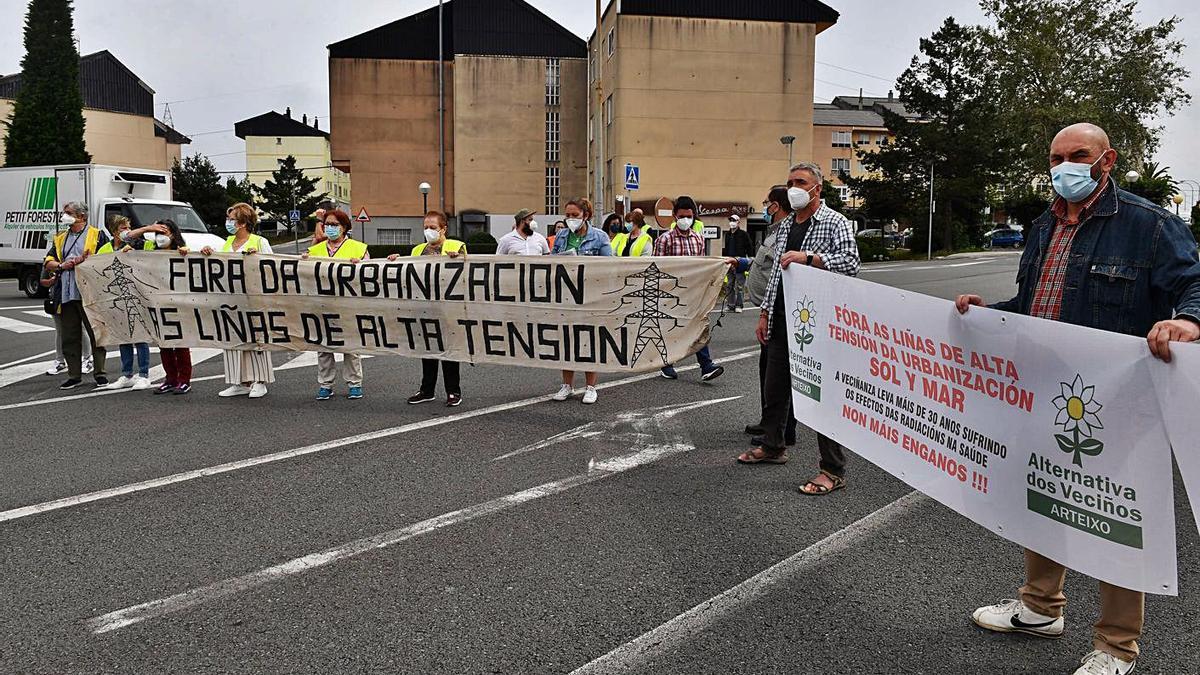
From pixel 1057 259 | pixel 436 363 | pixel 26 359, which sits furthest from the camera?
pixel 26 359

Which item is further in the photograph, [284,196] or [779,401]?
[284,196]

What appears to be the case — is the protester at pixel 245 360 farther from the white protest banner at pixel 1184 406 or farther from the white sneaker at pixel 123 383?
the white protest banner at pixel 1184 406

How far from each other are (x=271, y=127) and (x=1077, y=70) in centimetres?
10369

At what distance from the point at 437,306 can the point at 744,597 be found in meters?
5.36

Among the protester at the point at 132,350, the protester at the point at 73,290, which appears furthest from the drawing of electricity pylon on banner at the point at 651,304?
the protester at the point at 73,290

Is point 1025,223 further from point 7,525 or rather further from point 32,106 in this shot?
point 7,525

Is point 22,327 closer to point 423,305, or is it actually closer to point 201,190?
point 423,305

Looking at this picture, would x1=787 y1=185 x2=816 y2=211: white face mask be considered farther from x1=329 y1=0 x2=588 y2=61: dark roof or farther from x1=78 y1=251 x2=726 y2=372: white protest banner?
x1=329 y1=0 x2=588 y2=61: dark roof

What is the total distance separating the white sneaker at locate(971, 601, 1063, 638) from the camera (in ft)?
12.8

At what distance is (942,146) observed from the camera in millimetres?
50781

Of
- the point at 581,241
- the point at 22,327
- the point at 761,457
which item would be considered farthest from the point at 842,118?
the point at 761,457

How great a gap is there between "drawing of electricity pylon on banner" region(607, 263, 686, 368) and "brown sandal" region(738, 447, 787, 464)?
1567 mm

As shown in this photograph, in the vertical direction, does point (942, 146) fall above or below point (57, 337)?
above

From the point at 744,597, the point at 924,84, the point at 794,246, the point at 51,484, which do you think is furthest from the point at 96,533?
the point at 924,84
